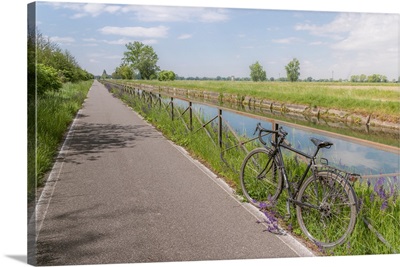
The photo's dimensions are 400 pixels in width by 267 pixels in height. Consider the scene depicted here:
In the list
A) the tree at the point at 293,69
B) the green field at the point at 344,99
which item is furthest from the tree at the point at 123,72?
the tree at the point at 293,69

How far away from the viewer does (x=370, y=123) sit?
16688mm

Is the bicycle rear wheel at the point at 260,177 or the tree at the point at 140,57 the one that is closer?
the bicycle rear wheel at the point at 260,177

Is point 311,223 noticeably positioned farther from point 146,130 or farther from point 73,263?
point 146,130

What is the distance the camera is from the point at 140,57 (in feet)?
17.9

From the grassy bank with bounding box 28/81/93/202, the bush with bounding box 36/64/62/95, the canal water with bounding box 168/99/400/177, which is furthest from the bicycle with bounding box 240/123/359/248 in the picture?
the bush with bounding box 36/64/62/95

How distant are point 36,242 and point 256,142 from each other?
13.8ft

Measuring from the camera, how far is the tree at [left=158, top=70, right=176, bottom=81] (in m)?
5.48

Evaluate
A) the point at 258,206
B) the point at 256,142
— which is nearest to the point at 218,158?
the point at 256,142

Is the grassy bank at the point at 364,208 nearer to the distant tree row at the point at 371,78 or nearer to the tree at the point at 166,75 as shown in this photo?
the distant tree row at the point at 371,78

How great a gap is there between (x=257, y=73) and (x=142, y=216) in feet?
8.33

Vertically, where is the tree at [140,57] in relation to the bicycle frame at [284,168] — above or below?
above

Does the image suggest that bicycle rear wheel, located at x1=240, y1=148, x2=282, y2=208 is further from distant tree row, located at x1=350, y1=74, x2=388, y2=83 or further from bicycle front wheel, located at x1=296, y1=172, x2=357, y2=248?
distant tree row, located at x1=350, y1=74, x2=388, y2=83

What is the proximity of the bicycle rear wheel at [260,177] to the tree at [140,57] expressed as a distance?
1.88 metres

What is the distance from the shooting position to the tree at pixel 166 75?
18.0 feet
